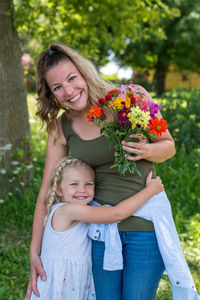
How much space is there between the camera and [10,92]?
4.49 metres

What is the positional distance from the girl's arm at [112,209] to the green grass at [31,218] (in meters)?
1.40

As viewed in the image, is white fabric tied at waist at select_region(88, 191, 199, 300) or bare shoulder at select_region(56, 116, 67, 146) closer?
white fabric tied at waist at select_region(88, 191, 199, 300)

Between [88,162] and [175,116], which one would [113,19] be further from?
[88,162]

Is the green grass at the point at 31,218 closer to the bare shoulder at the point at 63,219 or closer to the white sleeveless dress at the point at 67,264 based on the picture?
the white sleeveless dress at the point at 67,264

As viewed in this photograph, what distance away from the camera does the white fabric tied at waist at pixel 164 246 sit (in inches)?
73.2

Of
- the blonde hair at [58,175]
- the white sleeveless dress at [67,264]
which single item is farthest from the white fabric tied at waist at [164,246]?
the blonde hair at [58,175]

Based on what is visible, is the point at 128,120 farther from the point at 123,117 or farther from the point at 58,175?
the point at 58,175

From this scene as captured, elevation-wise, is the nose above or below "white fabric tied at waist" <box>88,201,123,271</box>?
above

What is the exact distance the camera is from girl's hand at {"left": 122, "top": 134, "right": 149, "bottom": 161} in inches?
69.1

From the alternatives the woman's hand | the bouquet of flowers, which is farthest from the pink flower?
the woman's hand

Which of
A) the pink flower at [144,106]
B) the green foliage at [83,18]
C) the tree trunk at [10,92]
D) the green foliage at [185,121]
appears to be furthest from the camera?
the green foliage at [185,121]

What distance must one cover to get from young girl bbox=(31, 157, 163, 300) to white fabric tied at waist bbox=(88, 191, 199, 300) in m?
0.06

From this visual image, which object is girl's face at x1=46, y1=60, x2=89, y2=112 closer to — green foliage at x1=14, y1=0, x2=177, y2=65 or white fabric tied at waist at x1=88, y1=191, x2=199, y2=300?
white fabric tied at waist at x1=88, y1=191, x2=199, y2=300

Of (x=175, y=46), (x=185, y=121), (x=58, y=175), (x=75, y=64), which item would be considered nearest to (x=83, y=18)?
(x=185, y=121)
